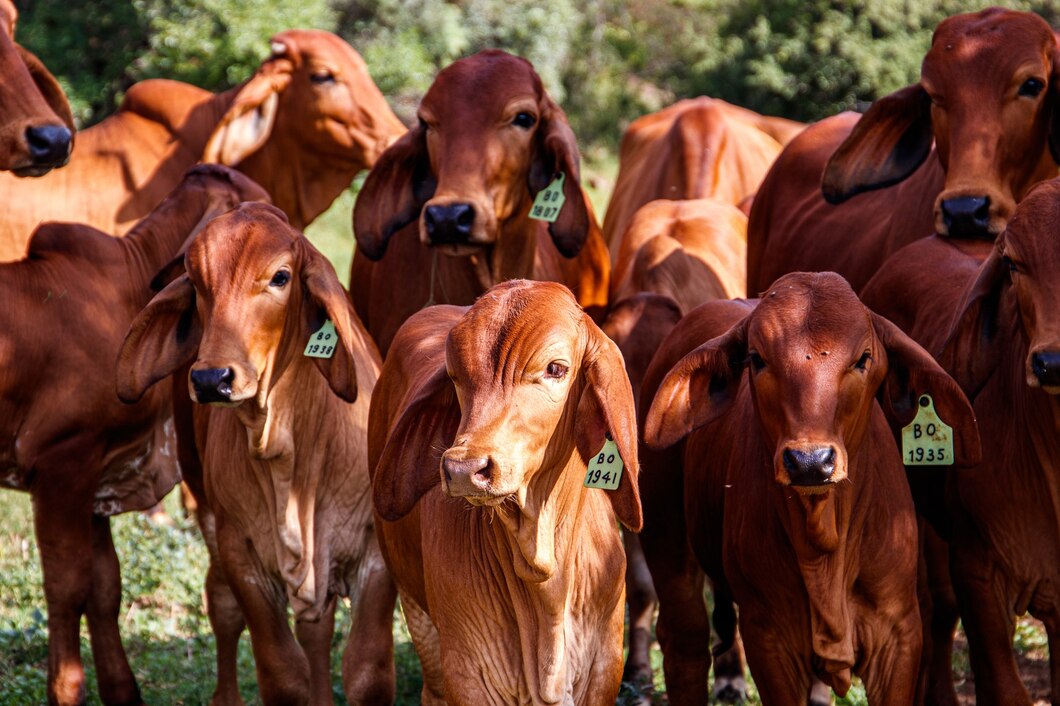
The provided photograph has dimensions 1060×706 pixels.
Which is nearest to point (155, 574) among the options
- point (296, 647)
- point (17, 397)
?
point (17, 397)

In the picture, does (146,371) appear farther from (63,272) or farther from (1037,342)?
(1037,342)

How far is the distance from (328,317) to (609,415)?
1.60 metres

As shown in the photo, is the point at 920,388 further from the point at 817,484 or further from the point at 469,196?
the point at 469,196

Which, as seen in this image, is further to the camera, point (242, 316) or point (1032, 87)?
point (1032, 87)

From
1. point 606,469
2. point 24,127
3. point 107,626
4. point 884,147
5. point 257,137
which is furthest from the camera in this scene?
point 257,137

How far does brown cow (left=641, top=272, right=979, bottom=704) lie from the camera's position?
4730 mm

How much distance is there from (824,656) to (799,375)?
0.88m

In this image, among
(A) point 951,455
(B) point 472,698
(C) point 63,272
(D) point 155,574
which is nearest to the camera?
(B) point 472,698

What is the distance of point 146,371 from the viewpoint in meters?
5.89

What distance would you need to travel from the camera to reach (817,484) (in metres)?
4.52

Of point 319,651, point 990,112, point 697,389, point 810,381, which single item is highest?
point 810,381

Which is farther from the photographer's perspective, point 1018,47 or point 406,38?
point 406,38

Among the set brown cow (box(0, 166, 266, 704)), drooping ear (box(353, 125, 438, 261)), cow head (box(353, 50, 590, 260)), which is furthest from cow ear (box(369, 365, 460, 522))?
drooping ear (box(353, 125, 438, 261))

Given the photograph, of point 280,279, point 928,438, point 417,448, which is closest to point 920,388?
point 928,438
